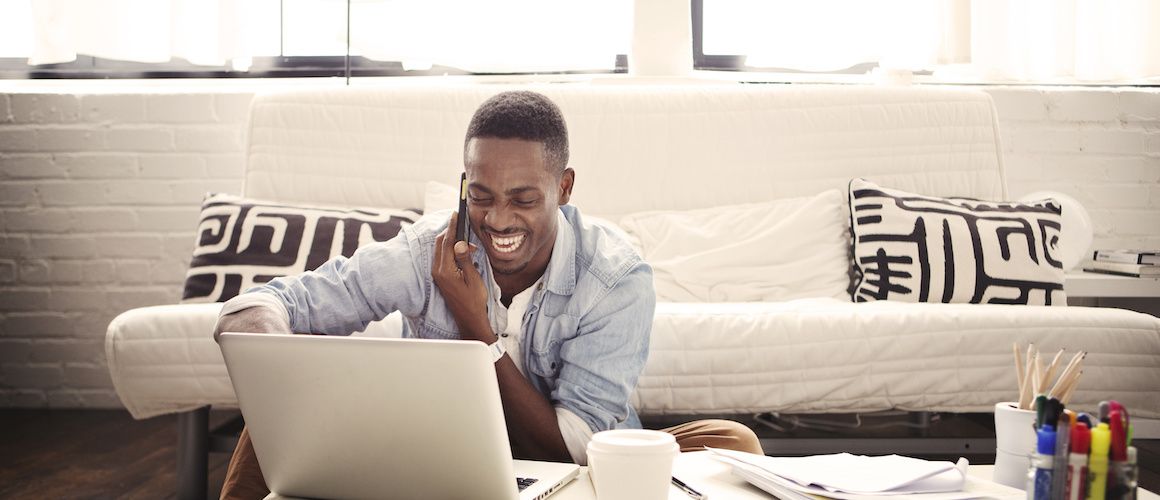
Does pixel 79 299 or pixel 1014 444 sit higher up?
pixel 1014 444

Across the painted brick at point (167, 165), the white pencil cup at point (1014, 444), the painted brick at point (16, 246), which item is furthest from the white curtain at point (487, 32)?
the white pencil cup at point (1014, 444)

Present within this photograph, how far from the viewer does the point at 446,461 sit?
0.88 m

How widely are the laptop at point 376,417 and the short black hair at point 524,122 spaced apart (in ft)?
1.76

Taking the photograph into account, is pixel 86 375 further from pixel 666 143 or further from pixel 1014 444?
pixel 1014 444

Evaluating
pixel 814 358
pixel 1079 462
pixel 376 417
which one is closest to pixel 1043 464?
pixel 1079 462

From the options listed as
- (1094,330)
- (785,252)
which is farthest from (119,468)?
(1094,330)

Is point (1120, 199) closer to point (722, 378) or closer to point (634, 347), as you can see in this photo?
point (722, 378)

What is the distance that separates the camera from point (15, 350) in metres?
3.09

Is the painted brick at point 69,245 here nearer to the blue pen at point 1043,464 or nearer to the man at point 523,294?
the man at point 523,294

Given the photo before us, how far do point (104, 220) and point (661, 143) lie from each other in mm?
1750

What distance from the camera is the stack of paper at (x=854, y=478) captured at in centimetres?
90

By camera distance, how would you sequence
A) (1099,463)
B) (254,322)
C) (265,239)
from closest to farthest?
(1099,463) < (254,322) < (265,239)

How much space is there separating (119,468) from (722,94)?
5.61 feet

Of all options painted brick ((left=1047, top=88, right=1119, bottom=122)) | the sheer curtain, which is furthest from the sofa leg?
painted brick ((left=1047, top=88, right=1119, bottom=122))
